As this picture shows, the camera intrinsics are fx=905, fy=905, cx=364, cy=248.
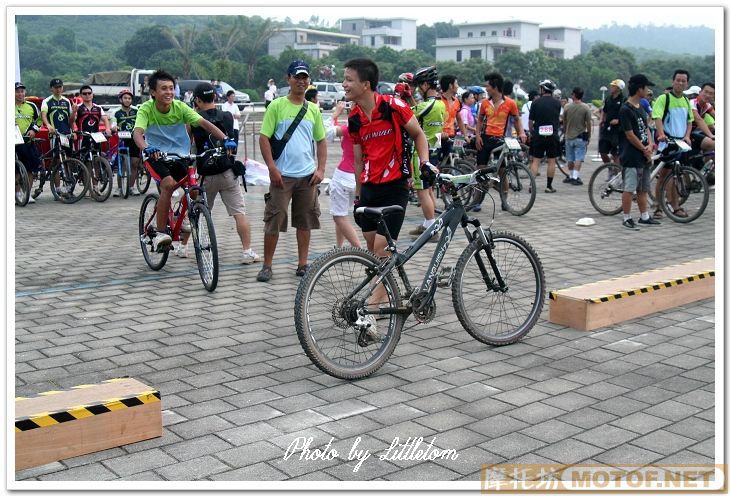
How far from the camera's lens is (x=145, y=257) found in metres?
8.89

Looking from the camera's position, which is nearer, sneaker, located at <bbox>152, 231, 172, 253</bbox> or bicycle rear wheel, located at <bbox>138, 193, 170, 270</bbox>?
sneaker, located at <bbox>152, 231, 172, 253</bbox>

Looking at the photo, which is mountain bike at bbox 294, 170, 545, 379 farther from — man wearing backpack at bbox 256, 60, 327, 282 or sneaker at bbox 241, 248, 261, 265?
sneaker at bbox 241, 248, 261, 265

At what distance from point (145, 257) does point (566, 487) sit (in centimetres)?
593

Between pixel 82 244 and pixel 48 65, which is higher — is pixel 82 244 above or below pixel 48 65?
below

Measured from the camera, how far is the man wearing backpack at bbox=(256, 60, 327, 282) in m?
8.04

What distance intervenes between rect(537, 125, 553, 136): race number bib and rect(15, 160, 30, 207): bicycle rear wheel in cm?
834

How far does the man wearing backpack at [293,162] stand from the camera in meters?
8.04

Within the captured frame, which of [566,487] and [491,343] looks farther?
[491,343]

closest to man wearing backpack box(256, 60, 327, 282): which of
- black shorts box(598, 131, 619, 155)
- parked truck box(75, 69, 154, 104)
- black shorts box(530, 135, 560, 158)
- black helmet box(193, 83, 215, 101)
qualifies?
black helmet box(193, 83, 215, 101)

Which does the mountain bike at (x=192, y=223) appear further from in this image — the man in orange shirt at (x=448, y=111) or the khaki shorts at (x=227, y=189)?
the man in orange shirt at (x=448, y=111)

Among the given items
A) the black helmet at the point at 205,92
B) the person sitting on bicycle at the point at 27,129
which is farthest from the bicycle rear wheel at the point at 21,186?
the black helmet at the point at 205,92

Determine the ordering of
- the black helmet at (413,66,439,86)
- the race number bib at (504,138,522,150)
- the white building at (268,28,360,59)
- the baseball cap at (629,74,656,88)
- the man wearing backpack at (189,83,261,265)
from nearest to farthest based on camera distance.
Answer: the man wearing backpack at (189,83,261,265), the black helmet at (413,66,439,86), the baseball cap at (629,74,656,88), the race number bib at (504,138,522,150), the white building at (268,28,360,59)

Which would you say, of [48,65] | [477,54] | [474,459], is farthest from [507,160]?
[477,54]

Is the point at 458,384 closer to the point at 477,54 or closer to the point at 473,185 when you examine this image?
the point at 473,185
